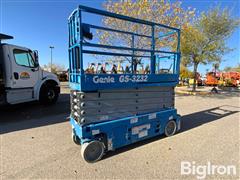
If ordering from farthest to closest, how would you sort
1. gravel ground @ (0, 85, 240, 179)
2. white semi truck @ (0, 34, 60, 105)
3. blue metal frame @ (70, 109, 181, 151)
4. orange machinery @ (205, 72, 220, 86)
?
orange machinery @ (205, 72, 220, 86)
white semi truck @ (0, 34, 60, 105)
blue metal frame @ (70, 109, 181, 151)
gravel ground @ (0, 85, 240, 179)

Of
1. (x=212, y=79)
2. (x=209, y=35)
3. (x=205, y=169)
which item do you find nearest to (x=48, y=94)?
(x=205, y=169)

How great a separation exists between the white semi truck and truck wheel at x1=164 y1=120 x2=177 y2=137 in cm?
580

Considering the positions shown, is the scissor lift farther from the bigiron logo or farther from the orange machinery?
the orange machinery

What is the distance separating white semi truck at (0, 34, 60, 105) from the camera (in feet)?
20.1

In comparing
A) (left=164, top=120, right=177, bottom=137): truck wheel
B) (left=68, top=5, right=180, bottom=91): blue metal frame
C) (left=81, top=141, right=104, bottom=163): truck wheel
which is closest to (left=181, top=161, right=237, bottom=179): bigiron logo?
(left=164, top=120, right=177, bottom=137): truck wheel

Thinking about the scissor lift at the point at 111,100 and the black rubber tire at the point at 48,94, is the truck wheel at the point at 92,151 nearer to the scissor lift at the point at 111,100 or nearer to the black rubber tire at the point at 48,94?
the scissor lift at the point at 111,100

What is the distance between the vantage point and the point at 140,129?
3547mm

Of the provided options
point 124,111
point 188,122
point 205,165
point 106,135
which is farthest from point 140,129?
point 188,122

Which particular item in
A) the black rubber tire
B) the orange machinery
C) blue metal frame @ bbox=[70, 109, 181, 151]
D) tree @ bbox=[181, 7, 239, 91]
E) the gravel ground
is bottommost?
the gravel ground

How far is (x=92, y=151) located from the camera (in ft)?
9.64

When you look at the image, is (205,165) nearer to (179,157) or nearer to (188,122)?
(179,157)

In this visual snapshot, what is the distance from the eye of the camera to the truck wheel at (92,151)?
2822 mm

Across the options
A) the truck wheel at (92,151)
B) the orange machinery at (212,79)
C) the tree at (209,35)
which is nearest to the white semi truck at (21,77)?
the truck wheel at (92,151)

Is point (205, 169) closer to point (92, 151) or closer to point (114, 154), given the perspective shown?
point (114, 154)
